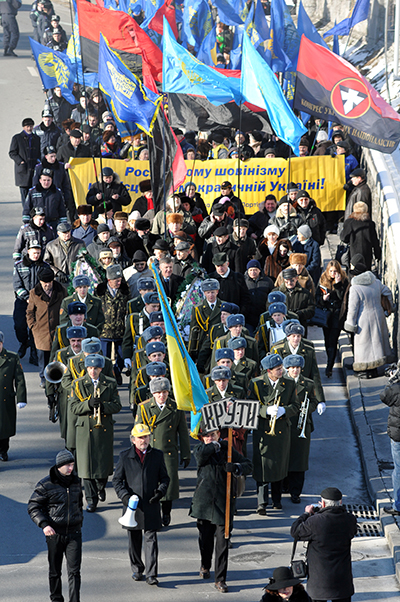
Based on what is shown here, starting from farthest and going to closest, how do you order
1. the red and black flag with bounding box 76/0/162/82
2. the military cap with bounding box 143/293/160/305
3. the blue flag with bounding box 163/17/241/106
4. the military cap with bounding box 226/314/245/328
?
the red and black flag with bounding box 76/0/162/82, the blue flag with bounding box 163/17/241/106, the military cap with bounding box 143/293/160/305, the military cap with bounding box 226/314/245/328

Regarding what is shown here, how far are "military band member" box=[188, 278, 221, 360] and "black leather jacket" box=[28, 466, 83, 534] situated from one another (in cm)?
393

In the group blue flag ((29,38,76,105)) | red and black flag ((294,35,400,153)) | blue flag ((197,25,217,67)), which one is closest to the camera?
red and black flag ((294,35,400,153))

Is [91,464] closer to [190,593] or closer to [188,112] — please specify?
[190,593]

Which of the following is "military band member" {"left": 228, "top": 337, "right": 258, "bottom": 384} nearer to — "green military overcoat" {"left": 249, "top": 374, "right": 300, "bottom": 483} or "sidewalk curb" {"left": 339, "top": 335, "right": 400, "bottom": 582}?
"green military overcoat" {"left": 249, "top": 374, "right": 300, "bottom": 483}

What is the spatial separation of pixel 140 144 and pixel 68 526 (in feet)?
37.4

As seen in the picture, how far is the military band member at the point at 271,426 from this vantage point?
10.4 meters

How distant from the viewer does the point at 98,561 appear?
367 inches

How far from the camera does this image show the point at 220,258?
42.0ft

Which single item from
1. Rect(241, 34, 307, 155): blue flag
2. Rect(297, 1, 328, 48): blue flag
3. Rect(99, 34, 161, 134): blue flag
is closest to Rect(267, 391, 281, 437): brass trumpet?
Rect(241, 34, 307, 155): blue flag

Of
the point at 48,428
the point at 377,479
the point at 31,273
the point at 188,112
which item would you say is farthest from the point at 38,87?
the point at 377,479

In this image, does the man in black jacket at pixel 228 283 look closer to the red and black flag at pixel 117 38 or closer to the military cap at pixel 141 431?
the military cap at pixel 141 431

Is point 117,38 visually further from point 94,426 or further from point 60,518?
point 60,518

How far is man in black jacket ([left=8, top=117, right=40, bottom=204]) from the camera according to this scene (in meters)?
18.5

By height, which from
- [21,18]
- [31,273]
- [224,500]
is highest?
[21,18]
